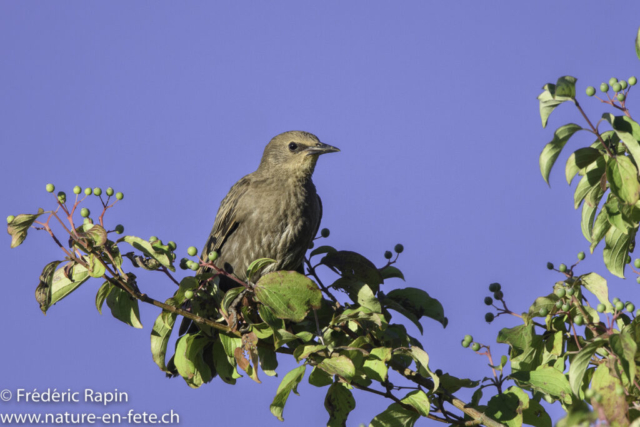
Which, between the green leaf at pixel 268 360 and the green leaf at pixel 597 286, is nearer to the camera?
the green leaf at pixel 597 286

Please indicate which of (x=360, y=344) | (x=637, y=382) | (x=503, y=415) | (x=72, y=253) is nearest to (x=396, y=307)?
(x=360, y=344)

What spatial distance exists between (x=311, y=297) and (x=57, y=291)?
1.33 m

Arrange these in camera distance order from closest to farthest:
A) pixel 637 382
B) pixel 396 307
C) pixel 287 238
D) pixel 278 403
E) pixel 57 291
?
pixel 637 382, pixel 278 403, pixel 57 291, pixel 396 307, pixel 287 238

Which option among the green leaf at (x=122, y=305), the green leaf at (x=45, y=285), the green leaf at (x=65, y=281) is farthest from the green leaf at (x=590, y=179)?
the green leaf at (x=45, y=285)

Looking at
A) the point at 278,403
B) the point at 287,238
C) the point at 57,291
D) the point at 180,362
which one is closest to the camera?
the point at 278,403

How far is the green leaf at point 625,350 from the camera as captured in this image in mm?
3062

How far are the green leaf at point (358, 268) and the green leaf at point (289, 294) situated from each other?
941 mm

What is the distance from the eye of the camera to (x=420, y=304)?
4852mm

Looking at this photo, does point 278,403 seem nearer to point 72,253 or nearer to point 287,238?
point 72,253

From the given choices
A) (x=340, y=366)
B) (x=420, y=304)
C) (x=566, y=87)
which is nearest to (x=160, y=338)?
(x=340, y=366)

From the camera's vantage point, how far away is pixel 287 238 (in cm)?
621

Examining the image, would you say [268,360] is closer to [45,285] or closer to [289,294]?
[289,294]

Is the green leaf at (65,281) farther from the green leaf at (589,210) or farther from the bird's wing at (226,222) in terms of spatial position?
the green leaf at (589,210)

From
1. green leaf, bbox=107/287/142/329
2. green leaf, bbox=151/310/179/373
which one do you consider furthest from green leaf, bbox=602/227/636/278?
green leaf, bbox=107/287/142/329
